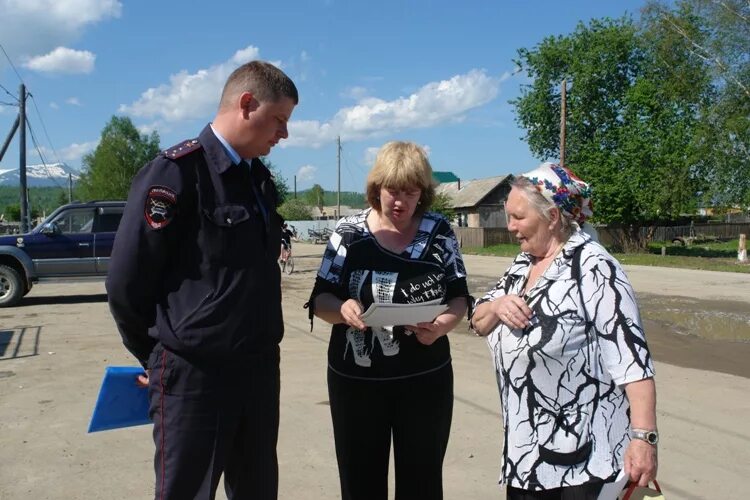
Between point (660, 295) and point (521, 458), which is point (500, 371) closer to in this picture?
point (521, 458)

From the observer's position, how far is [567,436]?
224 centimetres

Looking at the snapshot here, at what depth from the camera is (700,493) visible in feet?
12.1

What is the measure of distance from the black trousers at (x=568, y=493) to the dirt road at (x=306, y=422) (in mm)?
1445

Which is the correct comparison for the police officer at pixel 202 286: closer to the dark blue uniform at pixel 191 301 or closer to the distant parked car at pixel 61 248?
the dark blue uniform at pixel 191 301

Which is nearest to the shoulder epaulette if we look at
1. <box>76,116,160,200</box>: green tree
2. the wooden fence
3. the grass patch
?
the grass patch

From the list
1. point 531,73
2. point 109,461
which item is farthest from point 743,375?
point 531,73

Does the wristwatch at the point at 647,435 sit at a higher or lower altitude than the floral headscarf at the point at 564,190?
lower

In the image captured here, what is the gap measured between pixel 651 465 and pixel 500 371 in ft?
2.05

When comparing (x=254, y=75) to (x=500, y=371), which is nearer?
(x=254, y=75)

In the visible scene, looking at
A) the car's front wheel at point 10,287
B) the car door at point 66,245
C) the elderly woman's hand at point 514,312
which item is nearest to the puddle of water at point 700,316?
the elderly woman's hand at point 514,312

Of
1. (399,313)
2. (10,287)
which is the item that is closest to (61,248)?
(10,287)

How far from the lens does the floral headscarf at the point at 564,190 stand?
2.34 m

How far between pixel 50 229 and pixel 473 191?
1939 inches

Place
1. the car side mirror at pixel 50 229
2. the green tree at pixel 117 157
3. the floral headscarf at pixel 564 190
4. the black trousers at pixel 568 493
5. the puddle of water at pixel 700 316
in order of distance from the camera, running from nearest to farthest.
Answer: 1. the black trousers at pixel 568 493
2. the floral headscarf at pixel 564 190
3. the puddle of water at pixel 700 316
4. the car side mirror at pixel 50 229
5. the green tree at pixel 117 157
